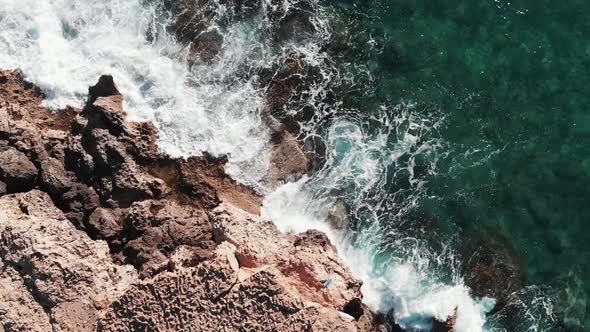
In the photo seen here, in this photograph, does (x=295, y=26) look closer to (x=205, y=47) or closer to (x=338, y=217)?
(x=205, y=47)

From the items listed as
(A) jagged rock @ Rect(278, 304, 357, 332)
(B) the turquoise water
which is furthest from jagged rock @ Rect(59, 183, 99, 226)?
(B) the turquoise water

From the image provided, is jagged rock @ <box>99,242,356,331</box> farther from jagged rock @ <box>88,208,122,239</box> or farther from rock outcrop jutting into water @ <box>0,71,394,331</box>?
jagged rock @ <box>88,208,122,239</box>

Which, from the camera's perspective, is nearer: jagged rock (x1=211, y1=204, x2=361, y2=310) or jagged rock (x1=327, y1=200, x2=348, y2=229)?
jagged rock (x1=211, y1=204, x2=361, y2=310)

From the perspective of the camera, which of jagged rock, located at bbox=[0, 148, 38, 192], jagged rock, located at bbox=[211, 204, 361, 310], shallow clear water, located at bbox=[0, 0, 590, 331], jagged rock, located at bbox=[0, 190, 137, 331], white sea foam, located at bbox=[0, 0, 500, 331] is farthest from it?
shallow clear water, located at bbox=[0, 0, 590, 331]

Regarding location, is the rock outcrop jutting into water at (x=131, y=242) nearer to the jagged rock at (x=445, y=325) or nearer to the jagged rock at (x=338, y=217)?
the jagged rock at (x=338, y=217)

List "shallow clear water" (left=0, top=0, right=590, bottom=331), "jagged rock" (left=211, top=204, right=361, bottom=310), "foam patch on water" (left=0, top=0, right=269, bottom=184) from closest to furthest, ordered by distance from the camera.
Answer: "jagged rock" (left=211, top=204, right=361, bottom=310) → "shallow clear water" (left=0, top=0, right=590, bottom=331) → "foam patch on water" (left=0, top=0, right=269, bottom=184)

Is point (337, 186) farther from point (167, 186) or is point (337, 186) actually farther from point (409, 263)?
point (167, 186)

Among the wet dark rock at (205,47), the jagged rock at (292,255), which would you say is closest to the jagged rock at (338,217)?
the jagged rock at (292,255)

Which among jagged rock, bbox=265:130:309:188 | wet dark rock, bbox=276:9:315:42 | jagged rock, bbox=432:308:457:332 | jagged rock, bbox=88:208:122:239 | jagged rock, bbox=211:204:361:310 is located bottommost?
jagged rock, bbox=432:308:457:332
